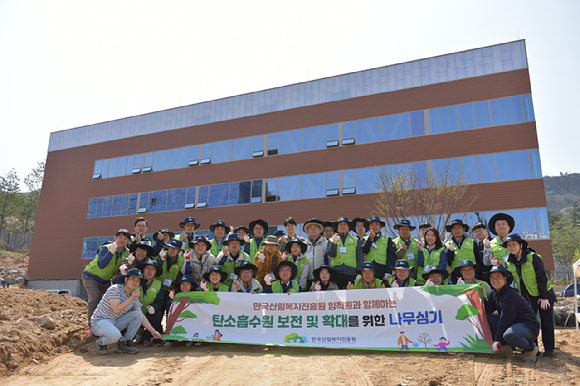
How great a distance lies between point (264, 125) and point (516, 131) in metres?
13.8

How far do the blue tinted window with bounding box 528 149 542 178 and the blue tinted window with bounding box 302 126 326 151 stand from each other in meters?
10.2

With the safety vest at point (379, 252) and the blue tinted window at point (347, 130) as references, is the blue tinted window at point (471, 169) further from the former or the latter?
the safety vest at point (379, 252)

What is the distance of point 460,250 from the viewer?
7426 millimetres

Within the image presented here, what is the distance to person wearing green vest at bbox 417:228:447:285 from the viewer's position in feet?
24.4

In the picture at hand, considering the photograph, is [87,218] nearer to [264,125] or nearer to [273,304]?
[264,125]

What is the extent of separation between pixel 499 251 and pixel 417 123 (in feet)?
47.4

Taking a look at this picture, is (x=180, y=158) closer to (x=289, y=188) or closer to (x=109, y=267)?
(x=289, y=188)

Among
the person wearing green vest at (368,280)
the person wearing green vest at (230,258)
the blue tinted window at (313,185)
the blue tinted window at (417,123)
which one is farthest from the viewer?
the blue tinted window at (313,185)

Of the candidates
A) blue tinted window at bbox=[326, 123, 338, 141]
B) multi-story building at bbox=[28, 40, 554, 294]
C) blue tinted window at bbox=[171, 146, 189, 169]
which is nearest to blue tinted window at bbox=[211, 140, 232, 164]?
multi-story building at bbox=[28, 40, 554, 294]

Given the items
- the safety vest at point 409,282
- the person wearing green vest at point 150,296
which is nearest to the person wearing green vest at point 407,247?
the safety vest at point 409,282

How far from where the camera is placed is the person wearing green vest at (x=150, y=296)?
7473 mm

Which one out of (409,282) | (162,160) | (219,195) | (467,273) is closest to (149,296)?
(409,282)

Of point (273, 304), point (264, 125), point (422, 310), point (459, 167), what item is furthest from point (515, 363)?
point (264, 125)

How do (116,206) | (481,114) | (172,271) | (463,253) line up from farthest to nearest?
(116,206), (481,114), (172,271), (463,253)
